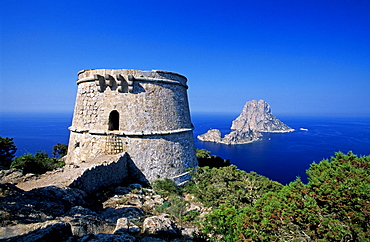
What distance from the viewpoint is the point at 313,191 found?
15.2ft

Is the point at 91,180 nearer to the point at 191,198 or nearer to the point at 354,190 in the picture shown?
the point at 191,198

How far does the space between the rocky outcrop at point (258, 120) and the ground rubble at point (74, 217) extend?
124637 millimetres

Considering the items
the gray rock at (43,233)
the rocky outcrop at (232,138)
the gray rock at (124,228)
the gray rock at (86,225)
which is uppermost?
the gray rock at (43,233)

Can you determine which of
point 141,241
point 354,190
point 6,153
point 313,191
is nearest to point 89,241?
point 141,241

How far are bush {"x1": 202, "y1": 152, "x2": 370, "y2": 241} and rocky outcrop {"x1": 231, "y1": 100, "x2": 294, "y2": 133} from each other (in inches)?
4935

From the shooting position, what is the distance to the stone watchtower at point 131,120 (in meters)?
10.5

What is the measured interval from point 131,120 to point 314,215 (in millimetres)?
9087

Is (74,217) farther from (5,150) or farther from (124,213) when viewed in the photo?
(5,150)

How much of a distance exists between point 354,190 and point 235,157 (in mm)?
64790

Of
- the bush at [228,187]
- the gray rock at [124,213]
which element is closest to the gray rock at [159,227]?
the gray rock at [124,213]

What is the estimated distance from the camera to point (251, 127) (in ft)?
525

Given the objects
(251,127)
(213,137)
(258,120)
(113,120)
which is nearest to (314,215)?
(113,120)

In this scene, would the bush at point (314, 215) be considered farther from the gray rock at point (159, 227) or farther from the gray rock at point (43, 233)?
the gray rock at point (43, 233)

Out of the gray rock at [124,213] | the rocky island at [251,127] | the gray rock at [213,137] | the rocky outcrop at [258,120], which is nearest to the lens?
the gray rock at [124,213]
